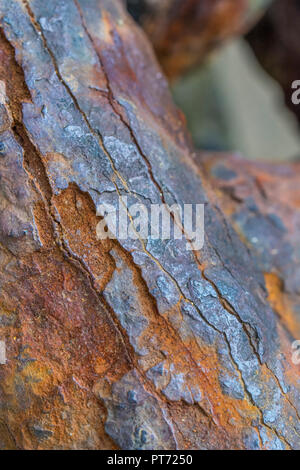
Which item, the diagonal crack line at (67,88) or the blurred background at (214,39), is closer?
the diagonal crack line at (67,88)

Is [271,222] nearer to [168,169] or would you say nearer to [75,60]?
[168,169]

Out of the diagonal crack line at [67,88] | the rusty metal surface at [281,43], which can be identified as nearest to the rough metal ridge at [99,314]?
the diagonal crack line at [67,88]

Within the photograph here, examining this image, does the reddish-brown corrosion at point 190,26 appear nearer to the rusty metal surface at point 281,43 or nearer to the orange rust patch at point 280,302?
the rusty metal surface at point 281,43

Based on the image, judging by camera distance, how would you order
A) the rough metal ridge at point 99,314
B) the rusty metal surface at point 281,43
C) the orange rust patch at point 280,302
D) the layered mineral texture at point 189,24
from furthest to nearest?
the rusty metal surface at point 281,43
the layered mineral texture at point 189,24
the orange rust patch at point 280,302
the rough metal ridge at point 99,314

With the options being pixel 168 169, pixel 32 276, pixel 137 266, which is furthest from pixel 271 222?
pixel 32 276

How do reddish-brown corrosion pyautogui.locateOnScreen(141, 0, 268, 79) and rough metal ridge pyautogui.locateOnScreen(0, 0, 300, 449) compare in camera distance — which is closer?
rough metal ridge pyautogui.locateOnScreen(0, 0, 300, 449)

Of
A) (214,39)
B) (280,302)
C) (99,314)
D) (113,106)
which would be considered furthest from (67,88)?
(214,39)

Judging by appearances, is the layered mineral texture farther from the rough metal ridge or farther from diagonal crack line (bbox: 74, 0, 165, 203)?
the rough metal ridge

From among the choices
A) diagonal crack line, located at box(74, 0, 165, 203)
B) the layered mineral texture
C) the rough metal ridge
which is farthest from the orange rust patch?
the layered mineral texture
